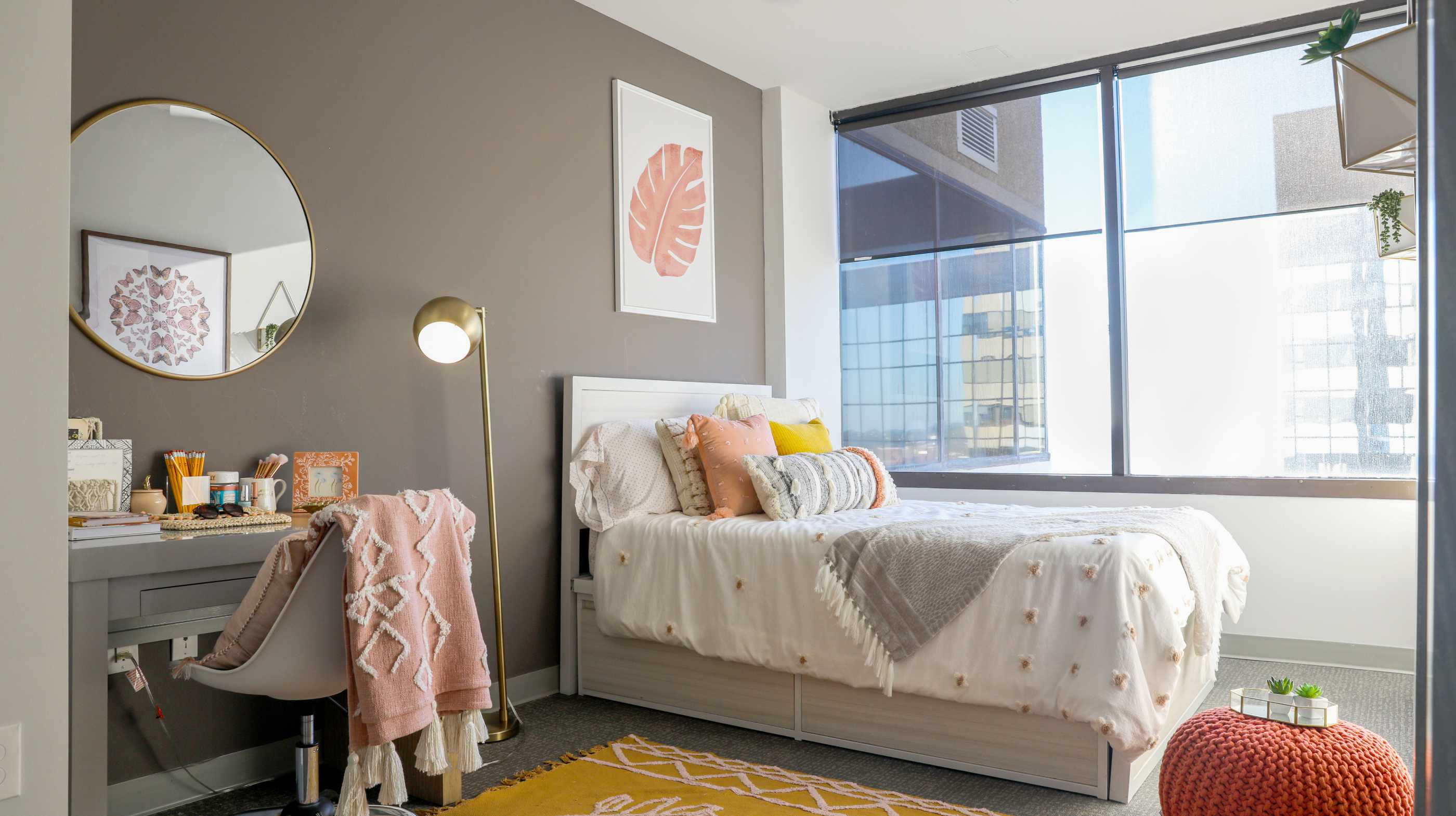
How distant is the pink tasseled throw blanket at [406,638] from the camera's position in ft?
6.35

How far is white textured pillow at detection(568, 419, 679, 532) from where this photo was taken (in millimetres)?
3498

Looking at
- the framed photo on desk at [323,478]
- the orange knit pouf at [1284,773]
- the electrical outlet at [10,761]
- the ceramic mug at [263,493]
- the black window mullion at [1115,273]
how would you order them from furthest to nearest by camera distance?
the black window mullion at [1115,273]
the framed photo on desk at [323,478]
the ceramic mug at [263,493]
the orange knit pouf at [1284,773]
the electrical outlet at [10,761]

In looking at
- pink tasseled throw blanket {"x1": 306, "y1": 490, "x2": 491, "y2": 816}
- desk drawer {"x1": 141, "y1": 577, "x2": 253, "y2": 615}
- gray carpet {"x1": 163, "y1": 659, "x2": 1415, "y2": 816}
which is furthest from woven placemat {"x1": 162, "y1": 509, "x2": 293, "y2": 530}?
gray carpet {"x1": 163, "y1": 659, "x2": 1415, "y2": 816}

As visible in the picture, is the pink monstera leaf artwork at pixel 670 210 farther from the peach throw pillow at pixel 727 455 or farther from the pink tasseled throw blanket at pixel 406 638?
the pink tasseled throw blanket at pixel 406 638

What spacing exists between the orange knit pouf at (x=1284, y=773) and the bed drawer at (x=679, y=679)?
1.31 m

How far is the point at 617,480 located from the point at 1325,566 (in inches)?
114

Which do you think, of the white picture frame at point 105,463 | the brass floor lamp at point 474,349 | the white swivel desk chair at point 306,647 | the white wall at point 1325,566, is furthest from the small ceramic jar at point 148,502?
the white wall at point 1325,566

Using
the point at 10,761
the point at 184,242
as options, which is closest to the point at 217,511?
the point at 184,242

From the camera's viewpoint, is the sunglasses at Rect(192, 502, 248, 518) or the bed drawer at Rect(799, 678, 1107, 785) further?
the bed drawer at Rect(799, 678, 1107, 785)

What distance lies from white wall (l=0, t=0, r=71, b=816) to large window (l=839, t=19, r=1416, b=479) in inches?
155

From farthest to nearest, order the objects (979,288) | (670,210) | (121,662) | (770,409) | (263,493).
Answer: (979,288), (670,210), (770,409), (263,493), (121,662)

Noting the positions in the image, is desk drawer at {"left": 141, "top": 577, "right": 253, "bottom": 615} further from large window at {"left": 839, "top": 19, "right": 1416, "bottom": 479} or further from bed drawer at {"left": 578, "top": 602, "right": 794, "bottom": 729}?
large window at {"left": 839, "top": 19, "right": 1416, "bottom": 479}

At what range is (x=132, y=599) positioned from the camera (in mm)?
1972

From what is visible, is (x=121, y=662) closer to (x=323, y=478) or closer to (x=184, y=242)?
(x=323, y=478)
